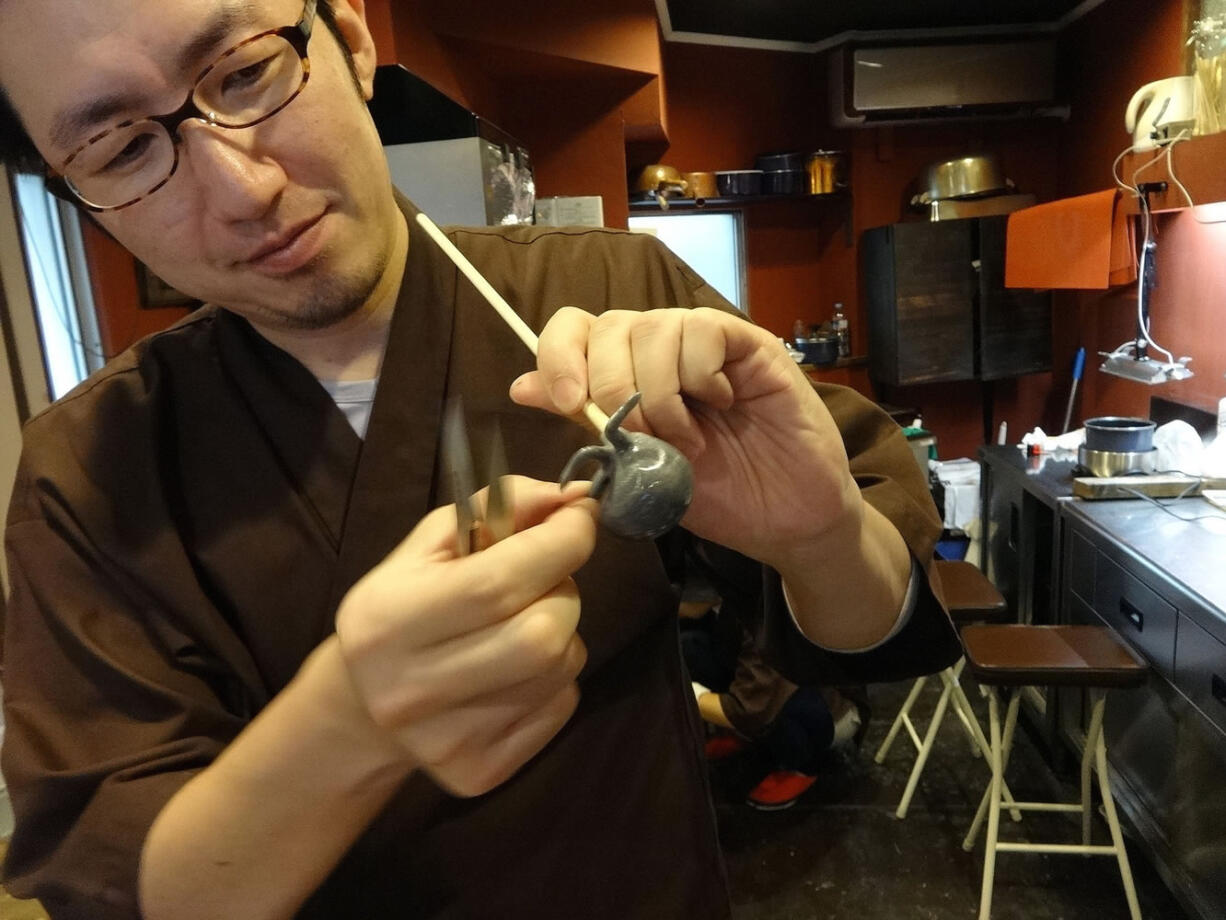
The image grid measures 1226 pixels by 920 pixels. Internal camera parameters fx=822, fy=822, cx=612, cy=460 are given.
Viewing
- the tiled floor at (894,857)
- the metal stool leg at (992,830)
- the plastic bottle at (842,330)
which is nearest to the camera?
the metal stool leg at (992,830)

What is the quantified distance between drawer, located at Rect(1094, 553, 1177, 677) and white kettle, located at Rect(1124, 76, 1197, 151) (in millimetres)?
1499

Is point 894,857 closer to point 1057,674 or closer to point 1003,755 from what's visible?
point 1003,755

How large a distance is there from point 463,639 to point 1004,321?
14.0ft

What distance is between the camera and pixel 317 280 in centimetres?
75

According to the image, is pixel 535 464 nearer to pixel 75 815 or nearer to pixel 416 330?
pixel 416 330

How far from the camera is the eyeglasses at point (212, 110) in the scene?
2.28 ft

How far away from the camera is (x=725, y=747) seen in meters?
2.71

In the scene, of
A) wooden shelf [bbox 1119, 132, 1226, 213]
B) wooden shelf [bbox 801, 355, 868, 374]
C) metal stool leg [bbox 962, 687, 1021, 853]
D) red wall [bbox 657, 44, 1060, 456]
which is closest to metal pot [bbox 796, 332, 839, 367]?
wooden shelf [bbox 801, 355, 868, 374]

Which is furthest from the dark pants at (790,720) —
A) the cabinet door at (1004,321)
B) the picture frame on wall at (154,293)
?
the cabinet door at (1004,321)

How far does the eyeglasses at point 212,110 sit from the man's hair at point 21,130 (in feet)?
0.16

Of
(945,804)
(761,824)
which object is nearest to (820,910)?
(761,824)

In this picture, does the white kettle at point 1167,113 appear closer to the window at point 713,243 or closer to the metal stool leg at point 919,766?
the metal stool leg at point 919,766

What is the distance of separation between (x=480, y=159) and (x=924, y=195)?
3027 millimetres

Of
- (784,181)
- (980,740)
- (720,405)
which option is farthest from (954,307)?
(720,405)
